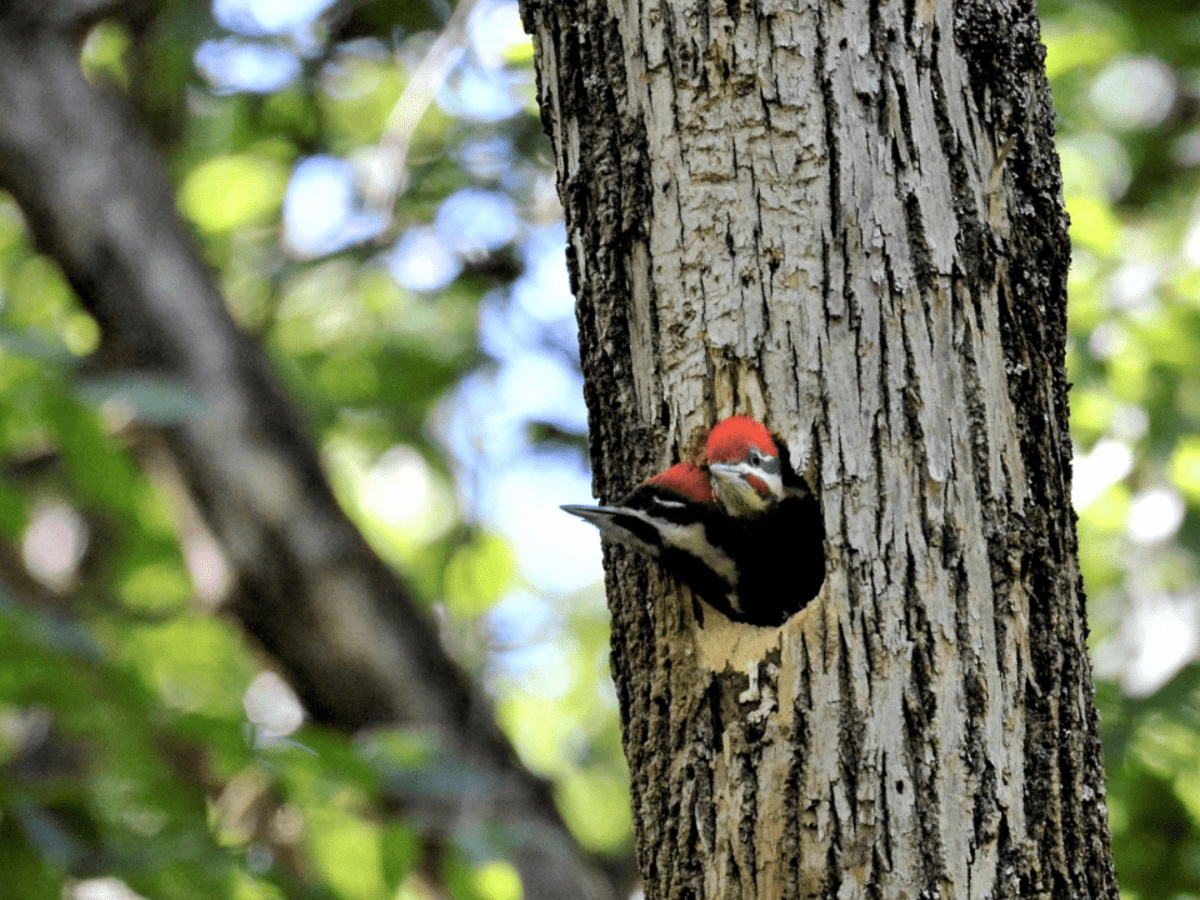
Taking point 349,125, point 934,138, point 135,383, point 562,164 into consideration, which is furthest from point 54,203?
point 934,138

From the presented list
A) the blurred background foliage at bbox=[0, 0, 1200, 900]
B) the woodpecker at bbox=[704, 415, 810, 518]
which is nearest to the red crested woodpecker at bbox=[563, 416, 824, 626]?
the woodpecker at bbox=[704, 415, 810, 518]

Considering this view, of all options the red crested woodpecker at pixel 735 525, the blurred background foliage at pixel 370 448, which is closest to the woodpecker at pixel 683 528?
the red crested woodpecker at pixel 735 525

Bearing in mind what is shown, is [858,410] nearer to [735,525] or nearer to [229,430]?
[735,525]

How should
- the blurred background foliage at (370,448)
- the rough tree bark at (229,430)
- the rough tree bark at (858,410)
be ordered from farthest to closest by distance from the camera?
1. the rough tree bark at (229,430)
2. the blurred background foliage at (370,448)
3. the rough tree bark at (858,410)

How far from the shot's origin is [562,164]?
170 centimetres

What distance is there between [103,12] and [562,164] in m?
3.57

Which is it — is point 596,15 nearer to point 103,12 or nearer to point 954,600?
point 954,600

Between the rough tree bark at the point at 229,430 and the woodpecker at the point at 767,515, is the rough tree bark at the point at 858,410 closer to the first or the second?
the woodpecker at the point at 767,515

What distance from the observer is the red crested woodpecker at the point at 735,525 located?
1.47 meters

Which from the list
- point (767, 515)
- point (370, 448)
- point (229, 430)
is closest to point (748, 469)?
point (767, 515)

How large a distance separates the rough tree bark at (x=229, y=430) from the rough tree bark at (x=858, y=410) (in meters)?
2.65

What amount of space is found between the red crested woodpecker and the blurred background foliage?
169 cm

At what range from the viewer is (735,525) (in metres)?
1.50

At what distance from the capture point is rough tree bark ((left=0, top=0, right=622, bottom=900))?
4.11m
